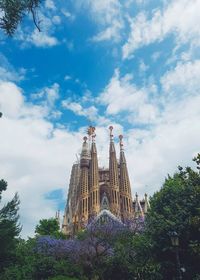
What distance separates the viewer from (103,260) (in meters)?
22.3

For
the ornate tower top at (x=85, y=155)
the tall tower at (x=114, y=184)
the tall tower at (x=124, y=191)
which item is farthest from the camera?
the ornate tower top at (x=85, y=155)

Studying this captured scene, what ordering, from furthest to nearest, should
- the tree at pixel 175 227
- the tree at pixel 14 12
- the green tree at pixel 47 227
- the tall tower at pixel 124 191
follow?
the tall tower at pixel 124 191 → the green tree at pixel 47 227 → the tree at pixel 175 227 → the tree at pixel 14 12

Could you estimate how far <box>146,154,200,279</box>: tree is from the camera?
1659cm

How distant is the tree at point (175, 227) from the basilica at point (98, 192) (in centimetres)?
4339

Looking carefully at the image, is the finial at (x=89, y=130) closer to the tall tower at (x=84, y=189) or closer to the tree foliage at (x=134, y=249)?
the tall tower at (x=84, y=189)

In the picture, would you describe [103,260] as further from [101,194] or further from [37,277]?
[101,194]

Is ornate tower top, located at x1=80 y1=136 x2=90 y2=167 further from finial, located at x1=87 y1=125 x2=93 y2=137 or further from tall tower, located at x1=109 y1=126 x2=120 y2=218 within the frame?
tall tower, located at x1=109 y1=126 x2=120 y2=218

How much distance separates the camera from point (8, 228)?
60.1 feet

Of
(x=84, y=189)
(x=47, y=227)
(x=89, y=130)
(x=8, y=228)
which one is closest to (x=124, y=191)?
(x=84, y=189)

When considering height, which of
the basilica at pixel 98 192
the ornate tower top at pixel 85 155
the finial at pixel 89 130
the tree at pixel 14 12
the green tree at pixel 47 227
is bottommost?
the tree at pixel 14 12

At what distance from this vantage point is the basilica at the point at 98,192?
65425mm

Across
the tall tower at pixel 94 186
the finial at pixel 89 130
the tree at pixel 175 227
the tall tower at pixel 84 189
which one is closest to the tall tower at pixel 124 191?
the tall tower at pixel 94 186

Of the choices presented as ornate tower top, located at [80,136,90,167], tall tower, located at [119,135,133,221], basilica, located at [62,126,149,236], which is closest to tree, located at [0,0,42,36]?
basilica, located at [62,126,149,236]

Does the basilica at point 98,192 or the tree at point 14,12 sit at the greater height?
the basilica at point 98,192
